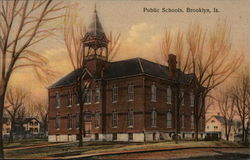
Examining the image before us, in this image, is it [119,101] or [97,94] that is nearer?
[119,101]

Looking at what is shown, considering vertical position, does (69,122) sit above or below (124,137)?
above

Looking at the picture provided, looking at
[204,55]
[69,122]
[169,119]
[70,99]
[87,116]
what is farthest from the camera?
[69,122]

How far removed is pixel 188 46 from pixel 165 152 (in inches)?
304

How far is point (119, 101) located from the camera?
32.8m

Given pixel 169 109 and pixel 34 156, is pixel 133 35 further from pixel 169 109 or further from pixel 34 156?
pixel 169 109

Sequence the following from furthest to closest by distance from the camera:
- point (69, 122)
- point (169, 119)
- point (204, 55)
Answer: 1. point (69, 122)
2. point (169, 119)
3. point (204, 55)

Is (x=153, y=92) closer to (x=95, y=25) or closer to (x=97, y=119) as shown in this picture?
(x=97, y=119)

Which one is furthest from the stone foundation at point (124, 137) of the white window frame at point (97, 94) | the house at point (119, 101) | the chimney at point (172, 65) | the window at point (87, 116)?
the chimney at point (172, 65)

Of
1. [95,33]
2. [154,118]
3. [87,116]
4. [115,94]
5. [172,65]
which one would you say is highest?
[95,33]

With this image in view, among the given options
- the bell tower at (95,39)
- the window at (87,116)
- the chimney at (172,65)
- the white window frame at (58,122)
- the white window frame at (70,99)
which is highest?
the bell tower at (95,39)

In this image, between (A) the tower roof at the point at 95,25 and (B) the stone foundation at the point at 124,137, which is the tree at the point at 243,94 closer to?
(B) the stone foundation at the point at 124,137

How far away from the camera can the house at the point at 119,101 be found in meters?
31.2

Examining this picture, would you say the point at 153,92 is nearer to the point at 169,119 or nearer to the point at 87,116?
the point at 169,119

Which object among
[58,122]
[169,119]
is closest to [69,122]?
[58,122]
